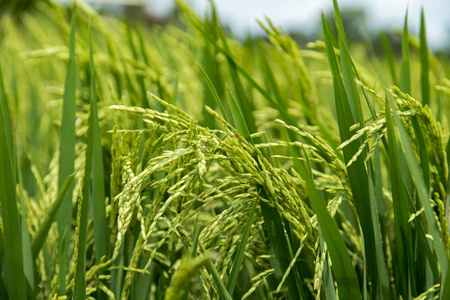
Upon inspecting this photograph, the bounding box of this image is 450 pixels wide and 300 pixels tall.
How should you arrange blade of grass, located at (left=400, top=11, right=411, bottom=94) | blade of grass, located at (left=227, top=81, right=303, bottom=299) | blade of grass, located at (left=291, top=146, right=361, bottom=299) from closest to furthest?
blade of grass, located at (left=291, top=146, right=361, bottom=299), blade of grass, located at (left=227, top=81, right=303, bottom=299), blade of grass, located at (left=400, top=11, right=411, bottom=94)

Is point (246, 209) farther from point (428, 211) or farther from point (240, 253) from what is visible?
point (428, 211)

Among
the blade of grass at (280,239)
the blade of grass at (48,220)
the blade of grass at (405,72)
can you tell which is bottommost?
the blade of grass at (280,239)

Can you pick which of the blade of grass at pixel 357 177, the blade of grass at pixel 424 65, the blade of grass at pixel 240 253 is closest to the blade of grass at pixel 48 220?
the blade of grass at pixel 240 253

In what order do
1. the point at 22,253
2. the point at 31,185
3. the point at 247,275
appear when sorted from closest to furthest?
the point at 22,253
the point at 247,275
the point at 31,185

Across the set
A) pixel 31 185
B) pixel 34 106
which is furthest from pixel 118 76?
pixel 34 106

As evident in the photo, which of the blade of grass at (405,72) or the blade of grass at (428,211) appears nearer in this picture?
the blade of grass at (428,211)

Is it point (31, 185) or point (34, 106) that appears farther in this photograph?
point (34, 106)

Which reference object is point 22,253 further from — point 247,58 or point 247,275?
point 247,58

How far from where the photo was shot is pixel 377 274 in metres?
0.59

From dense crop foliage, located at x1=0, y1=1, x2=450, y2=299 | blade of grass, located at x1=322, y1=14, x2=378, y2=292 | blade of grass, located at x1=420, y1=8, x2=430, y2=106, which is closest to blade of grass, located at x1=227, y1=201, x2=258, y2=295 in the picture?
dense crop foliage, located at x1=0, y1=1, x2=450, y2=299

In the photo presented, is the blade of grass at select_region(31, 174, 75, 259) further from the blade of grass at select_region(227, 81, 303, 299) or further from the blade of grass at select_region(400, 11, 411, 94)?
the blade of grass at select_region(400, 11, 411, 94)

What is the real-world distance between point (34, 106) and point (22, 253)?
0.98 m

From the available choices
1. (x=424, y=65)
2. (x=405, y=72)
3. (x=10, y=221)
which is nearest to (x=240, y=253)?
(x=10, y=221)

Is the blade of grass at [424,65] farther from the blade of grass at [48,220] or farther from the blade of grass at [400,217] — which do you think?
the blade of grass at [48,220]
